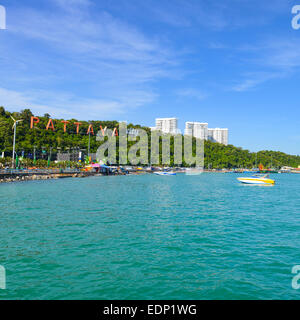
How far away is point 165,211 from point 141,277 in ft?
54.0

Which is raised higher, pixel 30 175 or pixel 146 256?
pixel 30 175

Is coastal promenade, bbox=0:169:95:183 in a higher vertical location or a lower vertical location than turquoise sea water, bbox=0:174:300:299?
higher

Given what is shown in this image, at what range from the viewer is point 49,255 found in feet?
44.8

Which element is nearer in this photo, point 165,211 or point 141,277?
point 141,277

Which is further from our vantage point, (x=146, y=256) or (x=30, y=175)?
(x=30, y=175)

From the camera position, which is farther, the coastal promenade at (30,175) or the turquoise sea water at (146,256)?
the coastal promenade at (30,175)

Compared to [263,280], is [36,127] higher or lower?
higher

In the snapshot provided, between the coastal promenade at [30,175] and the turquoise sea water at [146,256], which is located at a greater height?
the coastal promenade at [30,175]

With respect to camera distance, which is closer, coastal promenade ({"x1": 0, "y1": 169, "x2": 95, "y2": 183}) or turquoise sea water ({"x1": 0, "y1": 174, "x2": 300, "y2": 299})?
turquoise sea water ({"x1": 0, "y1": 174, "x2": 300, "y2": 299})

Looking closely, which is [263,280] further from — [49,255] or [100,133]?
[100,133]
